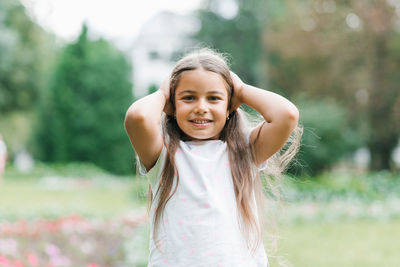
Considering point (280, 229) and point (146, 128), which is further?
point (280, 229)

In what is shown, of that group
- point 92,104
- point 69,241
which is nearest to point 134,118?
point 69,241

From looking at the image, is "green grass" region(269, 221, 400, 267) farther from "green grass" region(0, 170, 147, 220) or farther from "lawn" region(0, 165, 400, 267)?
"green grass" region(0, 170, 147, 220)

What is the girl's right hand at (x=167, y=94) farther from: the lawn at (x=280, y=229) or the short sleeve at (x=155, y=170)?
the lawn at (x=280, y=229)

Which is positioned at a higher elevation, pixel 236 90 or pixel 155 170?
pixel 236 90

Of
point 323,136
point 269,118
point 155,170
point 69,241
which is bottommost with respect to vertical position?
point 69,241

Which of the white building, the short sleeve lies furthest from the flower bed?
the white building

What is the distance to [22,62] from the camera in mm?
21953

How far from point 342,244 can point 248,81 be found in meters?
20.0

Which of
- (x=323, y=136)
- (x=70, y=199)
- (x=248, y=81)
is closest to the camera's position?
(x=70, y=199)

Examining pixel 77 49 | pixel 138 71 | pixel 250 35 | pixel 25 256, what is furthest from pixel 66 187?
pixel 138 71

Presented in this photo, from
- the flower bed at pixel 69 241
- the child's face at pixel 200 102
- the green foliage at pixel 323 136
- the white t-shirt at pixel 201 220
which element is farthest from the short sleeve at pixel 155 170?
the green foliage at pixel 323 136

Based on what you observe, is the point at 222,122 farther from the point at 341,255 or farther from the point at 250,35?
the point at 250,35

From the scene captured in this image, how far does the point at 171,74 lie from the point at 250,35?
24.0 metres

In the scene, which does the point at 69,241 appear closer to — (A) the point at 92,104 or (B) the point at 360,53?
(B) the point at 360,53
